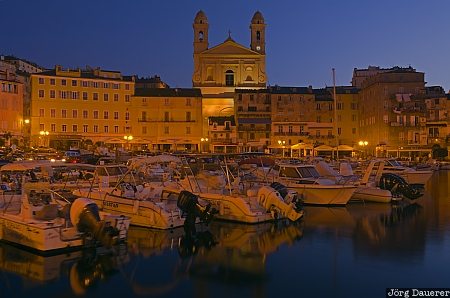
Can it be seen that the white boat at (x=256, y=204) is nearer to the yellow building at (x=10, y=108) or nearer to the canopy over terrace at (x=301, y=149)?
the canopy over terrace at (x=301, y=149)

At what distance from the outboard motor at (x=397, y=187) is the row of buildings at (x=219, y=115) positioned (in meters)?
38.0

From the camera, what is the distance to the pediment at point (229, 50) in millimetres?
96750

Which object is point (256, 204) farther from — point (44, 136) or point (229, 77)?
point (229, 77)

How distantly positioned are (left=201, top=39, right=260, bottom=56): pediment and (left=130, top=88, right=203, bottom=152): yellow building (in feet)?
61.8

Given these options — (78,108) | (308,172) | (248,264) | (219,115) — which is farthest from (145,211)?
(219,115)

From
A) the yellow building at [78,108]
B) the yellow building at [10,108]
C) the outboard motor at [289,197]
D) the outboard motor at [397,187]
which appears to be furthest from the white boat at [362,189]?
the yellow building at [78,108]

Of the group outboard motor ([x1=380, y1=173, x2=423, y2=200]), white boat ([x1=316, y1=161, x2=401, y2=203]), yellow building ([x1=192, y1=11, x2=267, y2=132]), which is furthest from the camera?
yellow building ([x1=192, y1=11, x2=267, y2=132])

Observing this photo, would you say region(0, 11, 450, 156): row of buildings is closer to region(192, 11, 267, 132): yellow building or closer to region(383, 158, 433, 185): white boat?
region(192, 11, 267, 132): yellow building

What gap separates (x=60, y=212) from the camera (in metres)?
17.0

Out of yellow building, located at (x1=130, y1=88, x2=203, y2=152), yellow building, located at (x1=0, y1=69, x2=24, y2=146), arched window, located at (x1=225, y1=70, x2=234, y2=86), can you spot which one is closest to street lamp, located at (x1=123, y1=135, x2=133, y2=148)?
yellow building, located at (x1=130, y1=88, x2=203, y2=152)

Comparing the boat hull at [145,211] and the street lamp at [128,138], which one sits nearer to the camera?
the boat hull at [145,211]

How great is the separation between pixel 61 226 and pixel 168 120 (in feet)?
210

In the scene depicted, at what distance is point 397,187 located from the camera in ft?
96.8

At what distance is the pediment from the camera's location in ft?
317
